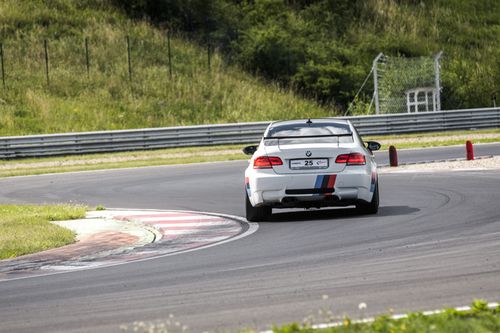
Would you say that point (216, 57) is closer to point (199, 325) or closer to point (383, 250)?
point (383, 250)

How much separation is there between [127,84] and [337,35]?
16791 mm

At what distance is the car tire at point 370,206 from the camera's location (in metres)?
15.6

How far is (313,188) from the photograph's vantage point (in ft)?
49.6

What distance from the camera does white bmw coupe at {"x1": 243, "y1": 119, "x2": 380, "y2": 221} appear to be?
1512 centimetres

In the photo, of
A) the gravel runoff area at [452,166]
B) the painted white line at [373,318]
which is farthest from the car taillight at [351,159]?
the gravel runoff area at [452,166]

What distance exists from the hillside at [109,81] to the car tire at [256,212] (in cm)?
2827

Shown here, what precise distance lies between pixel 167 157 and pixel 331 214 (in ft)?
64.2

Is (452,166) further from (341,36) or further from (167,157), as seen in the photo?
(341,36)

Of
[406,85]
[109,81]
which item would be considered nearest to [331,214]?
[406,85]

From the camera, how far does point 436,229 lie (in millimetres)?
13375

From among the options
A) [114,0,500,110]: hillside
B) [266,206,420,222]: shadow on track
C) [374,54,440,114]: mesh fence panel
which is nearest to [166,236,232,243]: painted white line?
[266,206,420,222]: shadow on track

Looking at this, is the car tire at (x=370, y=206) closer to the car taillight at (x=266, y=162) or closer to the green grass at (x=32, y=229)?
the car taillight at (x=266, y=162)

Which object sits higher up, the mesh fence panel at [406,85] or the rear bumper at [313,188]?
the mesh fence panel at [406,85]

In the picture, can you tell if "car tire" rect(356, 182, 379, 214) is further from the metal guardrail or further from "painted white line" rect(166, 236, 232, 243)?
the metal guardrail
